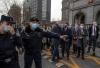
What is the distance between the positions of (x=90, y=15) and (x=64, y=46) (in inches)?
620

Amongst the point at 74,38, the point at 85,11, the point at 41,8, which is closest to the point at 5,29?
the point at 74,38

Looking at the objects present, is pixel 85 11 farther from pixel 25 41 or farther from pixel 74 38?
pixel 25 41

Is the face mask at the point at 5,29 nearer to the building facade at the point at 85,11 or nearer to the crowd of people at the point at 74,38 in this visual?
the crowd of people at the point at 74,38

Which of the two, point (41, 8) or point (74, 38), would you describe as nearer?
point (74, 38)

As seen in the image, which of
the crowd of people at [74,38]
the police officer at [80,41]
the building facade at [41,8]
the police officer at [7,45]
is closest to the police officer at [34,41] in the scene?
the police officer at [7,45]

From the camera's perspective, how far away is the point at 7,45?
21.7ft

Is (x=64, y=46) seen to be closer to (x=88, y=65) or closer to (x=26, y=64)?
(x=88, y=65)

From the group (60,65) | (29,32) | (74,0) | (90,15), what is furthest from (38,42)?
(74,0)

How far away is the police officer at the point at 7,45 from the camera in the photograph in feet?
21.7

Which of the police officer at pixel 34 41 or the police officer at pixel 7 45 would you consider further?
the police officer at pixel 34 41

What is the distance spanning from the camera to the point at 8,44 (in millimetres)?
6637

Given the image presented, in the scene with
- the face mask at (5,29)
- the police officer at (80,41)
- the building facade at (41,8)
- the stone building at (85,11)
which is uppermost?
the building facade at (41,8)

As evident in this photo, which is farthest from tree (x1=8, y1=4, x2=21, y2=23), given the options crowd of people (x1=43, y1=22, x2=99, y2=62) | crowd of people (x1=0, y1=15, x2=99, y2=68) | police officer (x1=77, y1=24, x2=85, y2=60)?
crowd of people (x1=0, y1=15, x2=99, y2=68)

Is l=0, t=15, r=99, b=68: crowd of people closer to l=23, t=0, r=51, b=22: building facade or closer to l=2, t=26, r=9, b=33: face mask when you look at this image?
l=2, t=26, r=9, b=33: face mask
